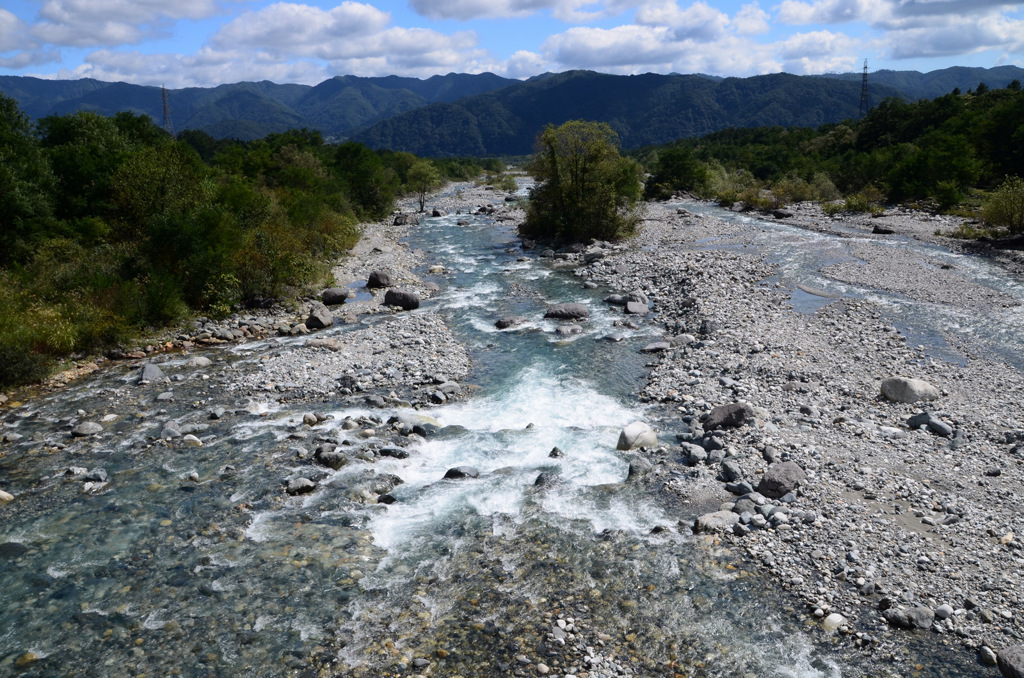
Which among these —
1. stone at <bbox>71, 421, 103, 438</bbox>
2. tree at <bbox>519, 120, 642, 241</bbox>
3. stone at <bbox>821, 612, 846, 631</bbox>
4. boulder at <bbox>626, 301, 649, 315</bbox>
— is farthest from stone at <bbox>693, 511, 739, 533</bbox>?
tree at <bbox>519, 120, 642, 241</bbox>

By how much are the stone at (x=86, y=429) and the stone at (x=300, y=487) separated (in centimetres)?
633

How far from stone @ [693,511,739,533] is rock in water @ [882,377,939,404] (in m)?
7.46

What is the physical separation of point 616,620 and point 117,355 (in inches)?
752

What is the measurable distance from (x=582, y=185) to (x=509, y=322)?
1997 cm

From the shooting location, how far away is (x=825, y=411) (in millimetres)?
14914

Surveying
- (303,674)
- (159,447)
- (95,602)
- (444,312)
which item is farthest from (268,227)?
(303,674)

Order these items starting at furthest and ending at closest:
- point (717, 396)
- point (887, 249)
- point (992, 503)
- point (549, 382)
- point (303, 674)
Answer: point (887, 249), point (549, 382), point (717, 396), point (992, 503), point (303, 674)

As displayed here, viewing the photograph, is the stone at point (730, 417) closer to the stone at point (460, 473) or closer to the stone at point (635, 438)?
the stone at point (635, 438)

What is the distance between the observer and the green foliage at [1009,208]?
34.2 m

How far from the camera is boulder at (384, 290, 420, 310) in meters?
27.4

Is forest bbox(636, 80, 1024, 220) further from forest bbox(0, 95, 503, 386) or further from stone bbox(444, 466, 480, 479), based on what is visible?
forest bbox(0, 95, 503, 386)

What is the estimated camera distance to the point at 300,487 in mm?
12203

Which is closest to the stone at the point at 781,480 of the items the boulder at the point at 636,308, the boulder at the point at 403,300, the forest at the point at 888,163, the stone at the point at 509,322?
the stone at the point at 509,322

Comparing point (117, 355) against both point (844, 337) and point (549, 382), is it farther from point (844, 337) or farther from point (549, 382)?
point (844, 337)
